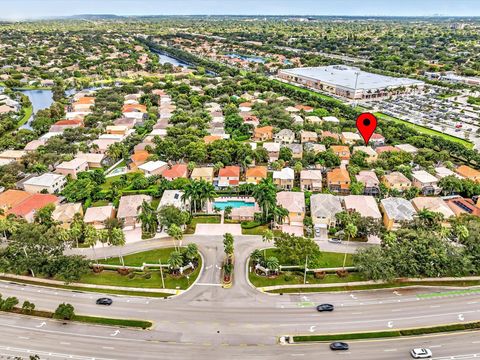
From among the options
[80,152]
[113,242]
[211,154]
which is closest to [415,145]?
[211,154]

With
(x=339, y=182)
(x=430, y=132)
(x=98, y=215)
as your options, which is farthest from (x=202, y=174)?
(x=430, y=132)

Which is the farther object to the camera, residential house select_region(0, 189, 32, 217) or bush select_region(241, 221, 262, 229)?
residential house select_region(0, 189, 32, 217)

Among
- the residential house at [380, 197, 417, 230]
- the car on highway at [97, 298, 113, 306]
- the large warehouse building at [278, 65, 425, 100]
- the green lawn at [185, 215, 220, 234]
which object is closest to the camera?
the car on highway at [97, 298, 113, 306]

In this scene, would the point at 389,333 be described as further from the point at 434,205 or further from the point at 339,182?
the point at 339,182

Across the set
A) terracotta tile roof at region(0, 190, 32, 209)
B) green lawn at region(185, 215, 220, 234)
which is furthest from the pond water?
green lawn at region(185, 215, 220, 234)

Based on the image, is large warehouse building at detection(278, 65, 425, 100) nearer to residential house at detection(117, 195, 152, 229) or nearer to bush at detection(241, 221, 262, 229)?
bush at detection(241, 221, 262, 229)
